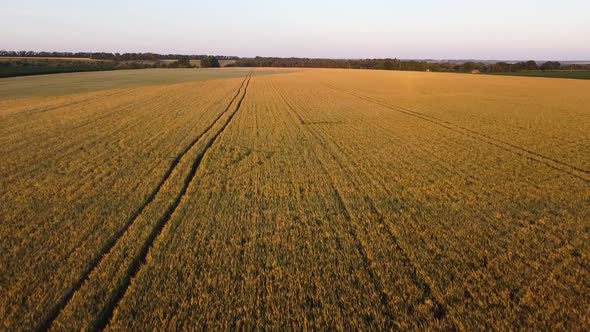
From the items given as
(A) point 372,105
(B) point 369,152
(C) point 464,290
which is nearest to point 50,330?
(C) point 464,290

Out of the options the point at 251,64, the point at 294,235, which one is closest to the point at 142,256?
the point at 294,235

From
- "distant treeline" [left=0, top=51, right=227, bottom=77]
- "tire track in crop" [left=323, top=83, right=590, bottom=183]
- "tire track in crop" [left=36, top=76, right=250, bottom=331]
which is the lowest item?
"tire track in crop" [left=36, top=76, right=250, bottom=331]

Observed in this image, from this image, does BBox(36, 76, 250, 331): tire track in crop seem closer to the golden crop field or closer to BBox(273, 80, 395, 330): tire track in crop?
the golden crop field

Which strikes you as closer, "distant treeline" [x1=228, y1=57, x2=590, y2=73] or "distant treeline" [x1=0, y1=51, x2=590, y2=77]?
"distant treeline" [x1=0, y1=51, x2=590, y2=77]

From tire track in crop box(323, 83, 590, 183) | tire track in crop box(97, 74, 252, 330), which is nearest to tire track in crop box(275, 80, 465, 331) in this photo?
tire track in crop box(97, 74, 252, 330)

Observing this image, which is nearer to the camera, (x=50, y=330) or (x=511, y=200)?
(x=50, y=330)

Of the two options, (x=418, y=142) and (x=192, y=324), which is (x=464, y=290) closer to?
(x=192, y=324)

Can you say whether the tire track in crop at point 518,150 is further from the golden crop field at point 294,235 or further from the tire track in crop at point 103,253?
the tire track in crop at point 103,253

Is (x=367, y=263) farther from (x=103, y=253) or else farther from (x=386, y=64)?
(x=386, y=64)
